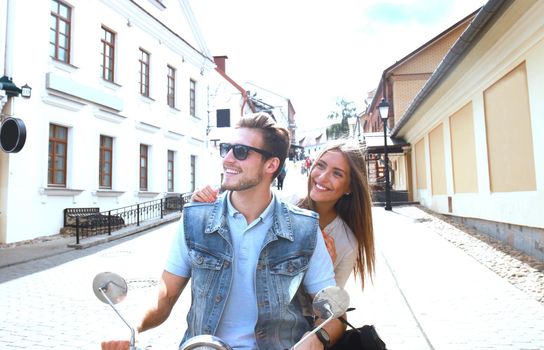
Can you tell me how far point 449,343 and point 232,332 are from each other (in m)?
3.08

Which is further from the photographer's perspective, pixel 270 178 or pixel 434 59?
pixel 434 59

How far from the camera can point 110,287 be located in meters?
1.76

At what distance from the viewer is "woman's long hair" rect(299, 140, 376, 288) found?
8.96 ft

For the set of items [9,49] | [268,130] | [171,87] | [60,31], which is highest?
[171,87]

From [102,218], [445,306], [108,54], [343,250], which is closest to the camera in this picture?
[343,250]

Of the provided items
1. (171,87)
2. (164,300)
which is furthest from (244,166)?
(171,87)

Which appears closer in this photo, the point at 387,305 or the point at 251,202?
the point at 251,202

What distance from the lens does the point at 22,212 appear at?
488 inches

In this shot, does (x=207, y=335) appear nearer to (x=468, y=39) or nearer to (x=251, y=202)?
(x=251, y=202)

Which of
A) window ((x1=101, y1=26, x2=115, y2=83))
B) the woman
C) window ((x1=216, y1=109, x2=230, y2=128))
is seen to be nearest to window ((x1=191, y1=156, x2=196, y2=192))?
window ((x1=216, y1=109, x2=230, y2=128))

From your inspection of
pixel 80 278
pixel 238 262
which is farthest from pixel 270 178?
pixel 80 278

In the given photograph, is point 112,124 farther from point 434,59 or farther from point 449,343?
point 434,59

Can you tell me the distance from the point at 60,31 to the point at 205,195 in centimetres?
1438

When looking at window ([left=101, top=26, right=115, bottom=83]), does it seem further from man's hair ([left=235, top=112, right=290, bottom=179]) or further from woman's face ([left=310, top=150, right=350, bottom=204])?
man's hair ([left=235, top=112, right=290, bottom=179])
